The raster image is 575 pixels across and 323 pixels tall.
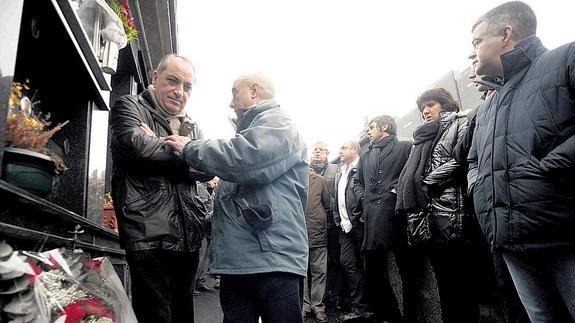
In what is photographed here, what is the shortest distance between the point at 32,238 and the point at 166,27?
5.69 meters

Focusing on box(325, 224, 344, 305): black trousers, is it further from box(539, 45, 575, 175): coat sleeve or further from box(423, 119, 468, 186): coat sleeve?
box(539, 45, 575, 175): coat sleeve

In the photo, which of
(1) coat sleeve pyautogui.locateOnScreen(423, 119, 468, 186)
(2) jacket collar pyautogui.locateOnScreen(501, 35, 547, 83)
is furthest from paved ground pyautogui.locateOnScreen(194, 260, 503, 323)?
(2) jacket collar pyautogui.locateOnScreen(501, 35, 547, 83)

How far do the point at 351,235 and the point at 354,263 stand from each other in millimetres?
334

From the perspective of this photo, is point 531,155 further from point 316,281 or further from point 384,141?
point 316,281

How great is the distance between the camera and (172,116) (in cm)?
234

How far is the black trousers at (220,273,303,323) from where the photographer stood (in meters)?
1.87

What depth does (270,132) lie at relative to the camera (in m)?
1.95

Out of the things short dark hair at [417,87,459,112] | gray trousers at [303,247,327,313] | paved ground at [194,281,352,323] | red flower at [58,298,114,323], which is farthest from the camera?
gray trousers at [303,247,327,313]

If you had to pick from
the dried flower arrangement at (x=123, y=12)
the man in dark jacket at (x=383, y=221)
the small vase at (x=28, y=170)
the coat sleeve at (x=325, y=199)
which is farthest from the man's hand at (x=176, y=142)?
the coat sleeve at (x=325, y=199)

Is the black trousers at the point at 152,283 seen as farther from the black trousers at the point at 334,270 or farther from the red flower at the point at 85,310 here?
the black trousers at the point at 334,270

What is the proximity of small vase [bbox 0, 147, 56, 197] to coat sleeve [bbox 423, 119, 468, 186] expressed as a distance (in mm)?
2546

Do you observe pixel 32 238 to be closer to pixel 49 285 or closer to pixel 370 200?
pixel 49 285

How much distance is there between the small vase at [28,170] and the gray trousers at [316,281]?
3.45 metres

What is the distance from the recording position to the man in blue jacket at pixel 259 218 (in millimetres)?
1879
